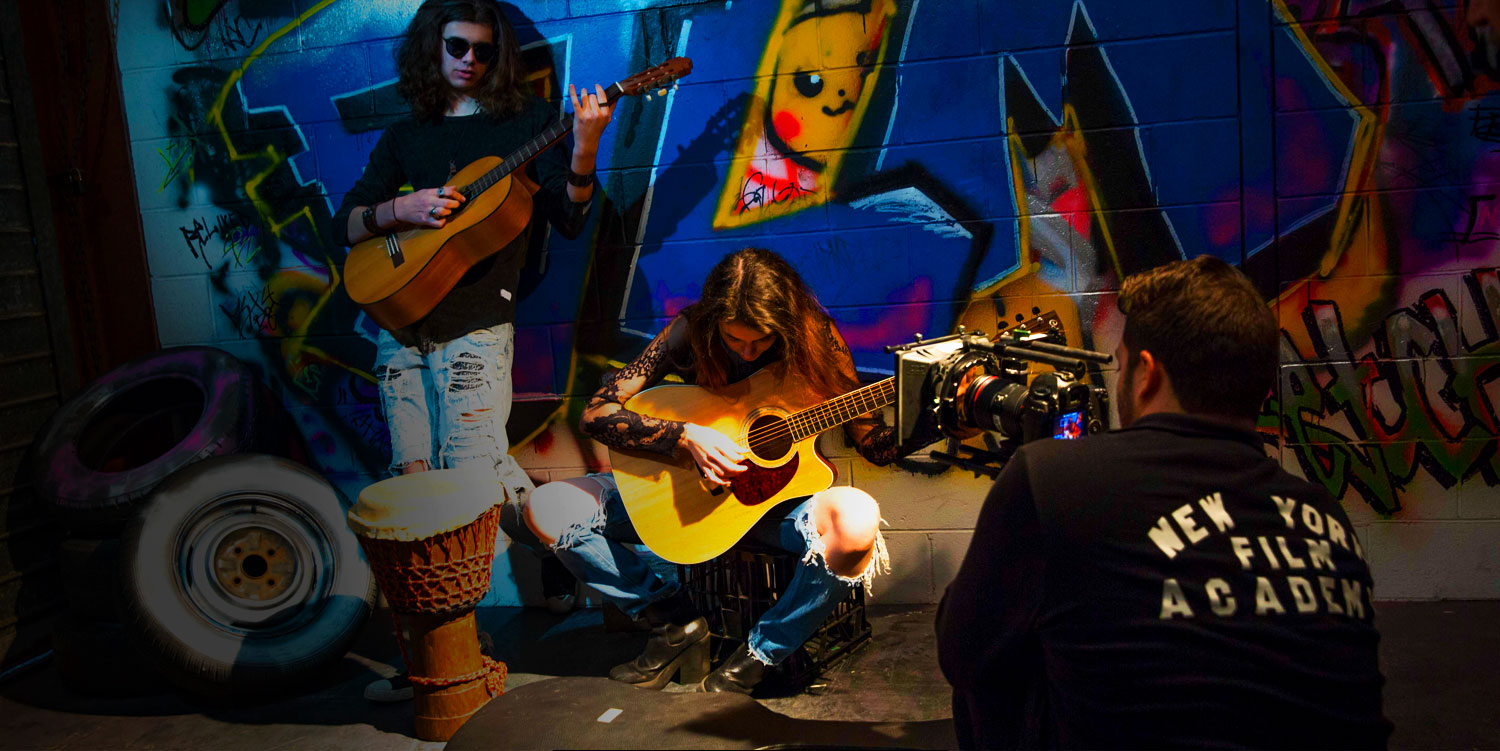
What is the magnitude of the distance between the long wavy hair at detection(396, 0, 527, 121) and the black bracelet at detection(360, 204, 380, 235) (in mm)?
425

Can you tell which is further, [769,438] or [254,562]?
[254,562]

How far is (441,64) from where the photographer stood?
11.7 feet

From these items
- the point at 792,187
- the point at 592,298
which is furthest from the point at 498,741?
the point at 792,187

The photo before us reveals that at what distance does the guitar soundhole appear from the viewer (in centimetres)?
281

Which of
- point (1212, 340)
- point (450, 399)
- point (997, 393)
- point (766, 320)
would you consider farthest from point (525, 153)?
point (1212, 340)

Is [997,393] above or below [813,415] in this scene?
above

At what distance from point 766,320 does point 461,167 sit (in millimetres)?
1410

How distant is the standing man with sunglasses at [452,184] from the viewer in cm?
351

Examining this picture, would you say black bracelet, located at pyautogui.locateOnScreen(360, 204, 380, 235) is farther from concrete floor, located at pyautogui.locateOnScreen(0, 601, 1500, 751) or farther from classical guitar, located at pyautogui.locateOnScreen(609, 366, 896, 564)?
concrete floor, located at pyautogui.locateOnScreen(0, 601, 1500, 751)

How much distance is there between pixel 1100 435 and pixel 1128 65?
2268 millimetres

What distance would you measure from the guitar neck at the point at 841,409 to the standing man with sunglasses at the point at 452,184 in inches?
48.0

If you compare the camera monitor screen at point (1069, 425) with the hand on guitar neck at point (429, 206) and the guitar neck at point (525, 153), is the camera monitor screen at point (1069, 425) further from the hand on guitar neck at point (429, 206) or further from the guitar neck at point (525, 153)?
the hand on guitar neck at point (429, 206)

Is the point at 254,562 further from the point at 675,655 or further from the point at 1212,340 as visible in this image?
the point at 1212,340

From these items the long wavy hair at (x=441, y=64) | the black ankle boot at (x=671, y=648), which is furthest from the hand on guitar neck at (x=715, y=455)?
the long wavy hair at (x=441, y=64)
